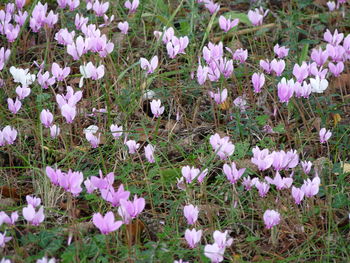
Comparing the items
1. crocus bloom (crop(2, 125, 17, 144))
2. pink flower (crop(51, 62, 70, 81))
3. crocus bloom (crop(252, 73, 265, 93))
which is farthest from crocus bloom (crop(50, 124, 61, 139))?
crocus bloom (crop(252, 73, 265, 93))

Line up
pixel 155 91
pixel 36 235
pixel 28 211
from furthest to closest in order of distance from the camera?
pixel 155 91 → pixel 36 235 → pixel 28 211

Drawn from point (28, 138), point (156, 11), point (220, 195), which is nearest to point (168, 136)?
point (220, 195)

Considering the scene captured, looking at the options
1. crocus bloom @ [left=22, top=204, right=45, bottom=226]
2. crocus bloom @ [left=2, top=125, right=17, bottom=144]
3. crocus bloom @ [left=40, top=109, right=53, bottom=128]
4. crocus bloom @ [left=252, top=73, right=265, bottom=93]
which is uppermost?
crocus bloom @ [left=252, top=73, right=265, bottom=93]

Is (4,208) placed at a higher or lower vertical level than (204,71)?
lower

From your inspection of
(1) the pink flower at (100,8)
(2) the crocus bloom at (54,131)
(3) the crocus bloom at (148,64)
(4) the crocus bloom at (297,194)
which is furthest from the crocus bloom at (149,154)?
(1) the pink flower at (100,8)

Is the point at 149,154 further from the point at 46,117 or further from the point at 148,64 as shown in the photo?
the point at 148,64

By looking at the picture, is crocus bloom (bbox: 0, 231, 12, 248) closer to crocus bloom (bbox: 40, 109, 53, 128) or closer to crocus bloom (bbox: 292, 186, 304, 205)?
crocus bloom (bbox: 40, 109, 53, 128)

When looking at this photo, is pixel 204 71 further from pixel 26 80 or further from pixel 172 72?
pixel 26 80

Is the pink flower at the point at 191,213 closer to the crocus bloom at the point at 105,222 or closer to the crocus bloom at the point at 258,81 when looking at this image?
the crocus bloom at the point at 105,222
